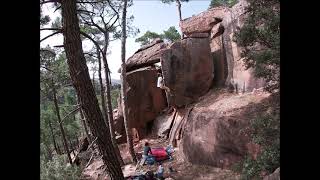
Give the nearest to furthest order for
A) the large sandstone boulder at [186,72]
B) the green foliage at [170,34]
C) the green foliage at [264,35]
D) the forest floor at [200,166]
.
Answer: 1. the green foliage at [264,35]
2. the forest floor at [200,166]
3. the large sandstone boulder at [186,72]
4. the green foliage at [170,34]

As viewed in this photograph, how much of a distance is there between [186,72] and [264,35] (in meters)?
7.86

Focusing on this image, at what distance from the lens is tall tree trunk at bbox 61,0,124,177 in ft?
15.2

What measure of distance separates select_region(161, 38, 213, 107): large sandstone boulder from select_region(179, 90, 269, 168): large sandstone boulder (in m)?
2.26

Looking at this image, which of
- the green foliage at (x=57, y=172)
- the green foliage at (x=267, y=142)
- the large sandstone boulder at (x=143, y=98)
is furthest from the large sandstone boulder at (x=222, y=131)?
the green foliage at (x=57, y=172)

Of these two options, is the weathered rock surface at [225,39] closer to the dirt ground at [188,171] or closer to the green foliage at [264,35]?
the dirt ground at [188,171]

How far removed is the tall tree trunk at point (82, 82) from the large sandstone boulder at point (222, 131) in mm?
5724

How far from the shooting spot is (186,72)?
15.6 meters

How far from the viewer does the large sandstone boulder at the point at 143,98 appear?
1678 centimetres

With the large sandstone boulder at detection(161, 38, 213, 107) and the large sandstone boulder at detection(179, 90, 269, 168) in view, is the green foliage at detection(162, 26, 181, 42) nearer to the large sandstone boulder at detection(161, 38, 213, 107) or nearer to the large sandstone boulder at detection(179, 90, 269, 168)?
the large sandstone boulder at detection(161, 38, 213, 107)

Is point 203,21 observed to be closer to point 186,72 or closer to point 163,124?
point 186,72

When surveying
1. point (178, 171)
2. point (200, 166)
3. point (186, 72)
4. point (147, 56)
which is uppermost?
point (147, 56)

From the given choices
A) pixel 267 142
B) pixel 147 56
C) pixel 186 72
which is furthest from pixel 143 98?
pixel 267 142
